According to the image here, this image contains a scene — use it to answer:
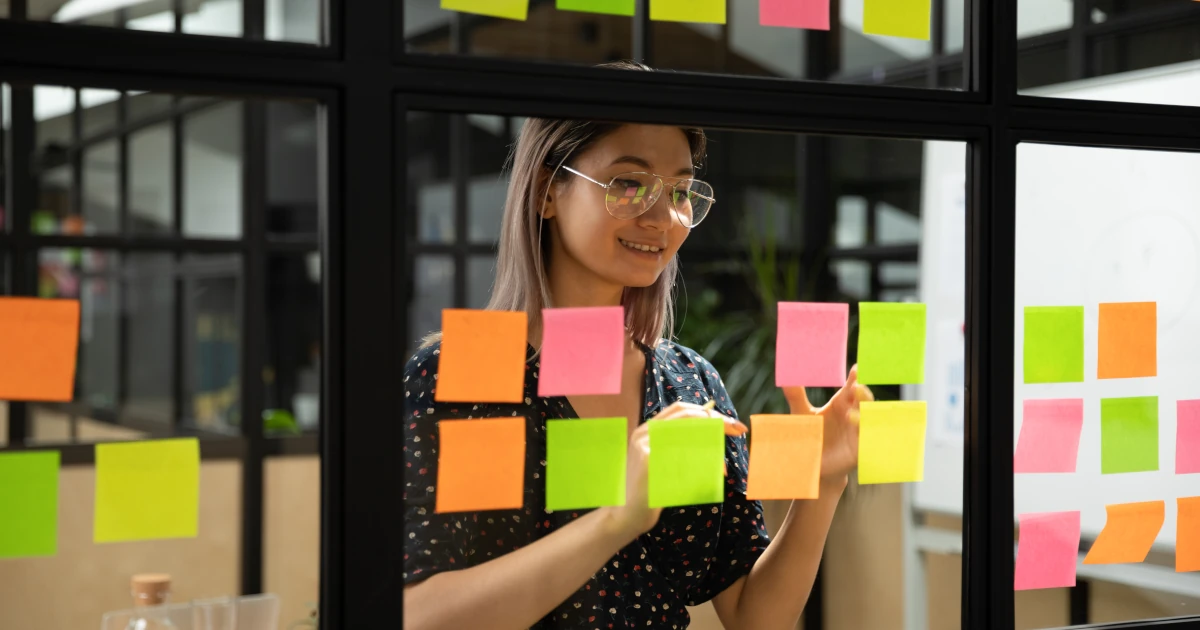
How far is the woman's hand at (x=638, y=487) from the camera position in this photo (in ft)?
2.95

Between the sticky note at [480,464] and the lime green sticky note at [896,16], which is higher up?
the lime green sticky note at [896,16]

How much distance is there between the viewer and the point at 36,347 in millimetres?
747

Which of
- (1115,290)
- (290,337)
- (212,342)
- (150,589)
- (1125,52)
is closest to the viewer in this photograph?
(150,589)

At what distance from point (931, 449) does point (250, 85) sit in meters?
2.70

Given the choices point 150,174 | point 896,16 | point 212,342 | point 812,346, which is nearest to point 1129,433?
point 812,346

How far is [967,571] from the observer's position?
0.98 meters

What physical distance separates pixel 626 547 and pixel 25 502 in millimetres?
613

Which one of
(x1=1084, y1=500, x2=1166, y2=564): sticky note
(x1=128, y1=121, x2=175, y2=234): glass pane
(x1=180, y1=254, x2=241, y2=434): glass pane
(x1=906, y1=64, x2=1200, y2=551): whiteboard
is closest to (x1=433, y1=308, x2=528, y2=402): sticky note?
A: (x1=1084, y1=500, x2=1166, y2=564): sticky note

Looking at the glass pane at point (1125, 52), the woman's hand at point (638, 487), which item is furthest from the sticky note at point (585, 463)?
the glass pane at point (1125, 52)

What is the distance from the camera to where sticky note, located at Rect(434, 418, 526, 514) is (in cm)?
84

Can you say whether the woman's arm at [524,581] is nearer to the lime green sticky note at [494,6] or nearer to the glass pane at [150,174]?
the lime green sticky note at [494,6]

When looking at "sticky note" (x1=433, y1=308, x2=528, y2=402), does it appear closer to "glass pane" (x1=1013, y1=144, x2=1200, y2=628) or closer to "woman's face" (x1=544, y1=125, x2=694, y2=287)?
"woman's face" (x1=544, y1=125, x2=694, y2=287)

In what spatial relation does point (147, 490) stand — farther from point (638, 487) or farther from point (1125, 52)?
point (1125, 52)

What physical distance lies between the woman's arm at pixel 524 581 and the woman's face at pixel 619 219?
0.99ft
